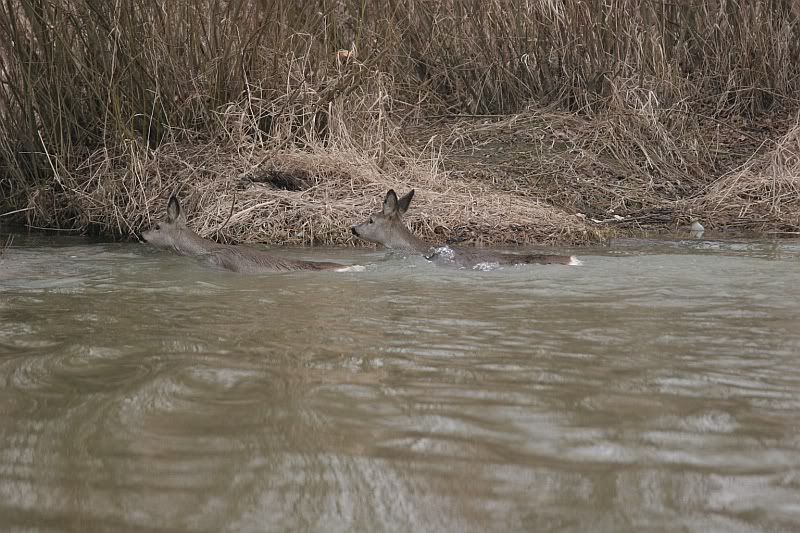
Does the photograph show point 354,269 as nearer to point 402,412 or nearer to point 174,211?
point 174,211

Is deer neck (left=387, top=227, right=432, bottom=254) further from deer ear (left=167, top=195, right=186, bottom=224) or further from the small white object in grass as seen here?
deer ear (left=167, top=195, right=186, bottom=224)

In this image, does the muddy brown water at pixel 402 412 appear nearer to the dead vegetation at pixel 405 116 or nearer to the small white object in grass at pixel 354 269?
the small white object in grass at pixel 354 269


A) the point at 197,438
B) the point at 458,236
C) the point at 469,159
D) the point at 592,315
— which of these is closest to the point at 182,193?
the point at 458,236

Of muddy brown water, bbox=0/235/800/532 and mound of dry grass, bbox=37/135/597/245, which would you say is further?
mound of dry grass, bbox=37/135/597/245

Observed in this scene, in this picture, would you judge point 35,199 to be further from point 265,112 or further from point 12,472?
point 12,472

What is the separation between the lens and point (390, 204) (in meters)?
8.04

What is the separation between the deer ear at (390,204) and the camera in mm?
7977

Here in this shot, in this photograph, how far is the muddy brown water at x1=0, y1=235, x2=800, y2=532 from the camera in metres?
2.18

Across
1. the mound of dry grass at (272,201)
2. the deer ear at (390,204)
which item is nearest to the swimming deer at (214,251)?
the mound of dry grass at (272,201)

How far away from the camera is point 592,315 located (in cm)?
471

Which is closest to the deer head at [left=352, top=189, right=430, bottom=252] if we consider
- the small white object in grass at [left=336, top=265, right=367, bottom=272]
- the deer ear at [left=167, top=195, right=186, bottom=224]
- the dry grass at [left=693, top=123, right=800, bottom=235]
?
the small white object in grass at [left=336, top=265, right=367, bottom=272]

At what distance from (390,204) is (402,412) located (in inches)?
205

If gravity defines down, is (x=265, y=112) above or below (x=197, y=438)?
above

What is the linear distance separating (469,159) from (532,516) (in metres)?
8.87
